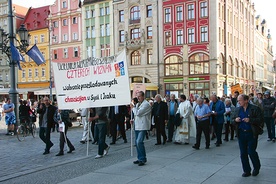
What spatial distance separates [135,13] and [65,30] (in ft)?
45.0

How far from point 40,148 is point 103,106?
3723 mm

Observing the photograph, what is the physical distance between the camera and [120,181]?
21.7 feet

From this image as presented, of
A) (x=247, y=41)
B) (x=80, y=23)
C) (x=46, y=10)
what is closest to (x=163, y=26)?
(x=80, y=23)

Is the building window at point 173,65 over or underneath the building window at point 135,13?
underneath

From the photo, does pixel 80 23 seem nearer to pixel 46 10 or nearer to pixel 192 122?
pixel 46 10

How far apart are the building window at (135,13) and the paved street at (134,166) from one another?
36.4 meters

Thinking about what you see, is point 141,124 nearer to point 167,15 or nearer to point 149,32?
point 167,15

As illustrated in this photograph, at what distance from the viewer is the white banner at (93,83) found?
9.08 meters

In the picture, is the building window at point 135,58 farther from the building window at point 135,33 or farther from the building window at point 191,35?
the building window at point 191,35

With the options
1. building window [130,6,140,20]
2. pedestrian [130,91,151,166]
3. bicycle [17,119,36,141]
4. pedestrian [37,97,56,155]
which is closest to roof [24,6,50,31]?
building window [130,6,140,20]

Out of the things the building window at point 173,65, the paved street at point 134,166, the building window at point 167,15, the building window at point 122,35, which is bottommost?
the paved street at point 134,166

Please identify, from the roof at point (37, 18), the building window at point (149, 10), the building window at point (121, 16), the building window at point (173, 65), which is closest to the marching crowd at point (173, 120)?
the building window at point (173, 65)

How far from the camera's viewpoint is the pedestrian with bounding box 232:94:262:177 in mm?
6656

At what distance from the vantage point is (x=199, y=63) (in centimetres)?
4159
